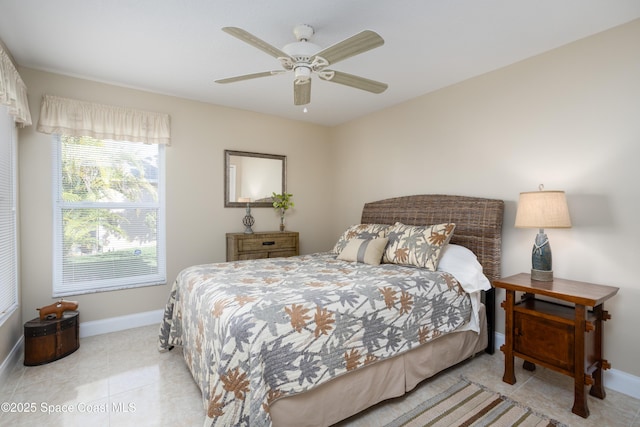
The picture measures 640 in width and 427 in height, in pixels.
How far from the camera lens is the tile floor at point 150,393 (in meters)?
1.87

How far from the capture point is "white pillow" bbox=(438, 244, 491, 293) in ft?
8.04

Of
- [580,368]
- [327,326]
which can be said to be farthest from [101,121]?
[580,368]

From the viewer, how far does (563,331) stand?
2.02 m

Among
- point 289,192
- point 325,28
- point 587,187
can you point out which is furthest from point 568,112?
point 289,192

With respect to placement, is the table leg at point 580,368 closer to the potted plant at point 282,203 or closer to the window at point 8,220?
the potted plant at point 282,203

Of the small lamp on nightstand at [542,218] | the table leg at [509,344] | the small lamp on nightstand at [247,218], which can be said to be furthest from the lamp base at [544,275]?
the small lamp on nightstand at [247,218]

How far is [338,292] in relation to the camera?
1882mm

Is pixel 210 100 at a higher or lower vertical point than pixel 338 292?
higher

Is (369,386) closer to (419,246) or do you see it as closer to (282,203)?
(419,246)

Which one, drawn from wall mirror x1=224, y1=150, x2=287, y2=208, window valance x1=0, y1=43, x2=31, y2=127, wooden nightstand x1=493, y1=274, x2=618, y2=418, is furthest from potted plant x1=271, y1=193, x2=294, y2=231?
wooden nightstand x1=493, y1=274, x2=618, y2=418

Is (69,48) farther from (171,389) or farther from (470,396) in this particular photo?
(470,396)

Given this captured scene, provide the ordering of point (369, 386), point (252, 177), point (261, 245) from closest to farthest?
1. point (369, 386)
2. point (261, 245)
3. point (252, 177)

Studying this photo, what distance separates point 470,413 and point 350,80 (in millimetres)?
2346

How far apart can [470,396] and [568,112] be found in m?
2.26
